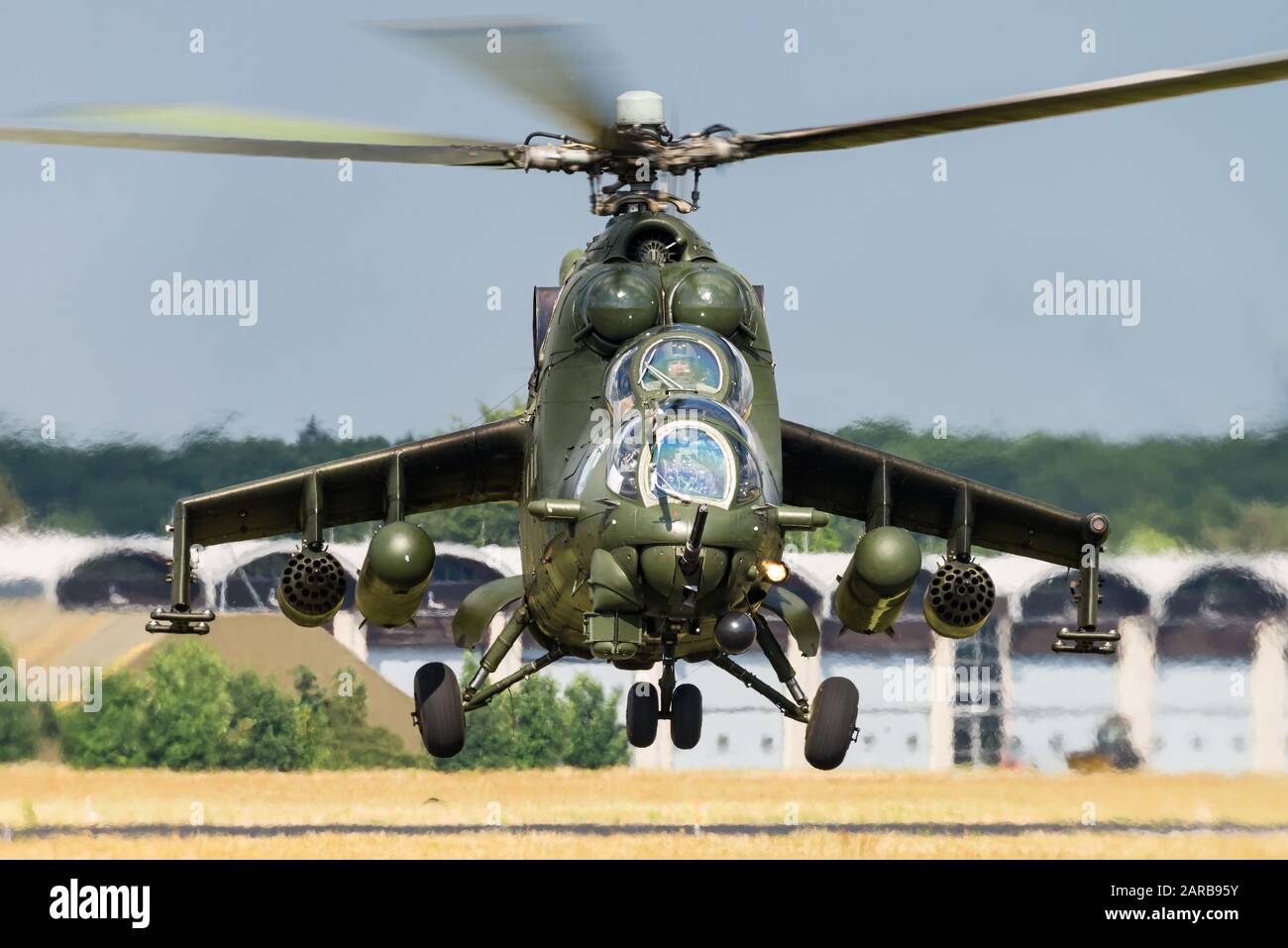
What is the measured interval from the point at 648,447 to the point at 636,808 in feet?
25.3

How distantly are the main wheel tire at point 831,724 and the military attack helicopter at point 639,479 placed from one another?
0.7 inches

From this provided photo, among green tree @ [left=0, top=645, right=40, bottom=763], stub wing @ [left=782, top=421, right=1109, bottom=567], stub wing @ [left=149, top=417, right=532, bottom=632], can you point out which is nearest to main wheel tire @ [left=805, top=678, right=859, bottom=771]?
stub wing @ [left=782, top=421, right=1109, bottom=567]

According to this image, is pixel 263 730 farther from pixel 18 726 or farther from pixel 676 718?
Result: pixel 676 718

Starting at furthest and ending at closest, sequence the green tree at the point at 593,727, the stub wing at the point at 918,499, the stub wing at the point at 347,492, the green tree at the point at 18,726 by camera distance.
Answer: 1. the green tree at the point at 593,727
2. the green tree at the point at 18,726
3. the stub wing at the point at 918,499
4. the stub wing at the point at 347,492

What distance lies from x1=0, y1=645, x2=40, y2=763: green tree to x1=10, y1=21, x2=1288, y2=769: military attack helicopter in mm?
4674

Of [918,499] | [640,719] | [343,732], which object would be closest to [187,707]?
A: [343,732]

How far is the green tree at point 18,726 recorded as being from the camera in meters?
20.2

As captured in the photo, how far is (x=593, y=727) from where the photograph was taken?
958 inches

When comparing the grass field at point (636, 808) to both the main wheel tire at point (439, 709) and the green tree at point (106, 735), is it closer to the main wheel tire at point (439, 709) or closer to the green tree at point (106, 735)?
the green tree at point (106, 735)

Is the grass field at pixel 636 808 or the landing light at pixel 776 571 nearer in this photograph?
the landing light at pixel 776 571

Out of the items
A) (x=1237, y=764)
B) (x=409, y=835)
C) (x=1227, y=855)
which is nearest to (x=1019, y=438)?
(x=1237, y=764)

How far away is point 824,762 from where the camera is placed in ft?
51.3

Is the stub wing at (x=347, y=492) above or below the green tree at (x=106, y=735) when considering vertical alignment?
above

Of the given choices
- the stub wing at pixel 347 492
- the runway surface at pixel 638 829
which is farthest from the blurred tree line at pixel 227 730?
the stub wing at pixel 347 492
